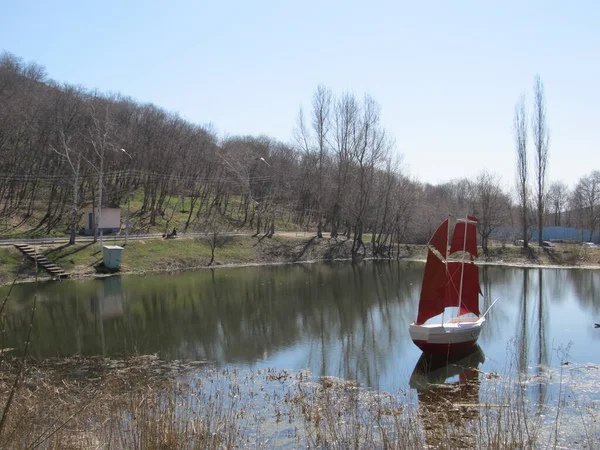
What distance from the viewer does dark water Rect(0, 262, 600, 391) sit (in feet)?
52.9

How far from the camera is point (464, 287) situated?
1828 centimetres

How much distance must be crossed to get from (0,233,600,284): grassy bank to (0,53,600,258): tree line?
1775 millimetres

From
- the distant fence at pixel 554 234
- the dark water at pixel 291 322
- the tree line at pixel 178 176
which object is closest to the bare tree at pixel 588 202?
the distant fence at pixel 554 234

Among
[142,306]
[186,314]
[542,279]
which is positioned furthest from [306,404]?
[542,279]

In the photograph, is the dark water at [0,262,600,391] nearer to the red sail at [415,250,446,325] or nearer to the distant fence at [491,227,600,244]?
the red sail at [415,250,446,325]

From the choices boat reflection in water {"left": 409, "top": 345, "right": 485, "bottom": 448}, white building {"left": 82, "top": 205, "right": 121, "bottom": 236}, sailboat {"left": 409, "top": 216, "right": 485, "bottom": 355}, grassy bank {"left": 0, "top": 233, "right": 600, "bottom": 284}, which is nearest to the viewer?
boat reflection in water {"left": 409, "top": 345, "right": 485, "bottom": 448}

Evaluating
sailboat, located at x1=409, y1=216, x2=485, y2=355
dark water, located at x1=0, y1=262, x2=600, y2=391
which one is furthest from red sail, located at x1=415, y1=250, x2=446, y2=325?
dark water, located at x1=0, y1=262, x2=600, y2=391

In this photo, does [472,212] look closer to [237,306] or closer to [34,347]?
[237,306]

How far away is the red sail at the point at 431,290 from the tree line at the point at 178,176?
2660 centimetres

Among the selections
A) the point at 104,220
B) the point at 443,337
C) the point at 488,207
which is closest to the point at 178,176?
the point at 104,220

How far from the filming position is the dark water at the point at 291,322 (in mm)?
16125

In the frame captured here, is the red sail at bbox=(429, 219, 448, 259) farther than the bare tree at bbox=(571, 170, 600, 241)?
No

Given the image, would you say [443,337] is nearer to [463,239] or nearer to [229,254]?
[463,239]

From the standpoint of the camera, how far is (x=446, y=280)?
56.2ft
